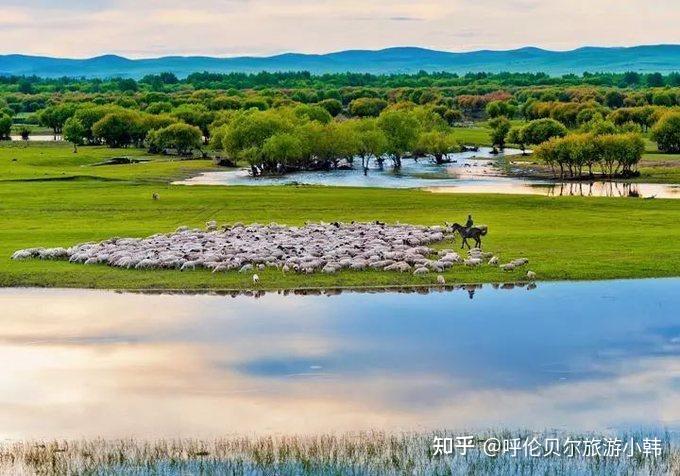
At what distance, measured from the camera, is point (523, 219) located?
169 ft

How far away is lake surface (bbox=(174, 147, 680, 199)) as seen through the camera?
2886 inches

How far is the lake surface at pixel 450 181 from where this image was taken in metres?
73.3

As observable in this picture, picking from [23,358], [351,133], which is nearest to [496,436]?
[23,358]

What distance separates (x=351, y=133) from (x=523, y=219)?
1750 inches

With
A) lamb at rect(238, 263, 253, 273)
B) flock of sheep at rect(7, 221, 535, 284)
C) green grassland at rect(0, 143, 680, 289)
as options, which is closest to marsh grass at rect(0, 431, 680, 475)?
green grassland at rect(0, 143, 680, 289)

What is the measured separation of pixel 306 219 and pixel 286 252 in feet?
44.2

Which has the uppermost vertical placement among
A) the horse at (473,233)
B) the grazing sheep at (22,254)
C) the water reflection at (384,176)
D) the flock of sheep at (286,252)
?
the horse at (473,233)

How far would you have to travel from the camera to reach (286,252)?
3891cm

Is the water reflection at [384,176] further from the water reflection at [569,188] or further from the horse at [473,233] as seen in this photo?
the horse at [473,233]

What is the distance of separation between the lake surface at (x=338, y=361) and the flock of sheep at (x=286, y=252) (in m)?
3.18

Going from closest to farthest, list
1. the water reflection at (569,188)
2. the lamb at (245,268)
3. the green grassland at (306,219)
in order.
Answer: the green grassland at (306,219), the lamb at (245,268), the water reflection at (569,188)

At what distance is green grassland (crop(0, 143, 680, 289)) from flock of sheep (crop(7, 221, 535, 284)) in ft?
2.11

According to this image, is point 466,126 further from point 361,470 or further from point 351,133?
point 361,470

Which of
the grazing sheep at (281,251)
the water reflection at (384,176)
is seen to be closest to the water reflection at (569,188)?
the water reflection at (384,176)
